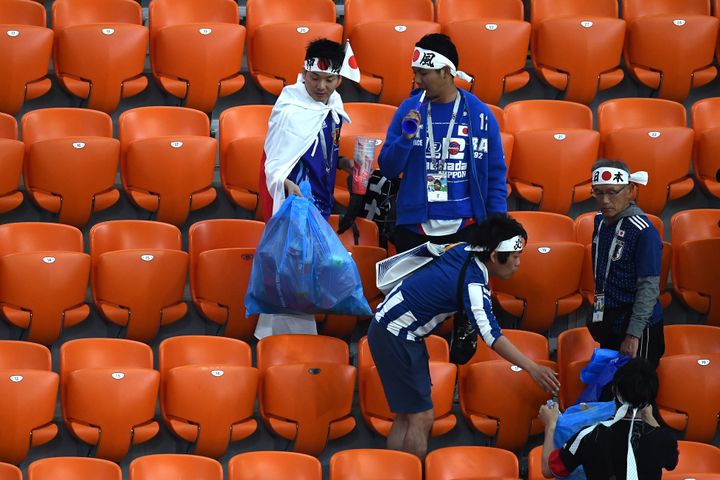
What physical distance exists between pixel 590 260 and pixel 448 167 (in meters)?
0.84

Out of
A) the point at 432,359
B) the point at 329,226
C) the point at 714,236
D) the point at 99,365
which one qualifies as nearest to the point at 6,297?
the point at 99,365

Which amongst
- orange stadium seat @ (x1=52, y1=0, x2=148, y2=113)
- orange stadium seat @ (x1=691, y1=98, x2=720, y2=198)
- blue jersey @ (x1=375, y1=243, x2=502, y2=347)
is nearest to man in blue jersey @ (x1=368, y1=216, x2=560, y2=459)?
blue jersey @ (x1=375, y1=243, x2=502, y2=347)

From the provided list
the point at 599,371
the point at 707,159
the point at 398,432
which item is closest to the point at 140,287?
the point at 398,432

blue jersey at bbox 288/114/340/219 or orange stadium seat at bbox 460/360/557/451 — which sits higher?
blue jersey at bbox 288/114/340/219

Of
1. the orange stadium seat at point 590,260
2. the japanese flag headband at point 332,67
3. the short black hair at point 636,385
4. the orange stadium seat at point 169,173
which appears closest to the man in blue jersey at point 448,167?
the japanese flag headband at point 332,67

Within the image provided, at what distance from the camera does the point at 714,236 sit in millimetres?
6641

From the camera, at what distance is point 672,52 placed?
746 cm

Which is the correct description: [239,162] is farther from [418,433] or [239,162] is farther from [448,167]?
[418,433]

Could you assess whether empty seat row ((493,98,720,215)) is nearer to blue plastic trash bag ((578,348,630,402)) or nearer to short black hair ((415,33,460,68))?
short black hair ((415,33,460,68))

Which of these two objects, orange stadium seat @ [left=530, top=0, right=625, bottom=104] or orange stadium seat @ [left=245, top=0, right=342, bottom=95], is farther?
orange stadium seat @ [left=530, top=0, right=625, bottom=104]

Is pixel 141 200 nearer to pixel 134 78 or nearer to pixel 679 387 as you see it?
pixel 134 78

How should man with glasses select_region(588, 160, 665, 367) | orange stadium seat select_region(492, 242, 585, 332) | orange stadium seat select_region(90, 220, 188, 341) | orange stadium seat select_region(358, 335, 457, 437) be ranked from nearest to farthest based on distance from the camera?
man with glasses select_region(588, 160, 665, 367) → orange stadium seat select_region(358, 335, 457, 437) → orange stadium seat select_region(90, 220, 188, 341) → orange stadium seat select_region(492, 242, 585, 332)

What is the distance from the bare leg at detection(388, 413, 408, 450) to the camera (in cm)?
555

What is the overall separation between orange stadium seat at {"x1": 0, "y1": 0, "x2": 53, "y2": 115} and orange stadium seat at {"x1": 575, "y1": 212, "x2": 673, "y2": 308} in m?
2.59
